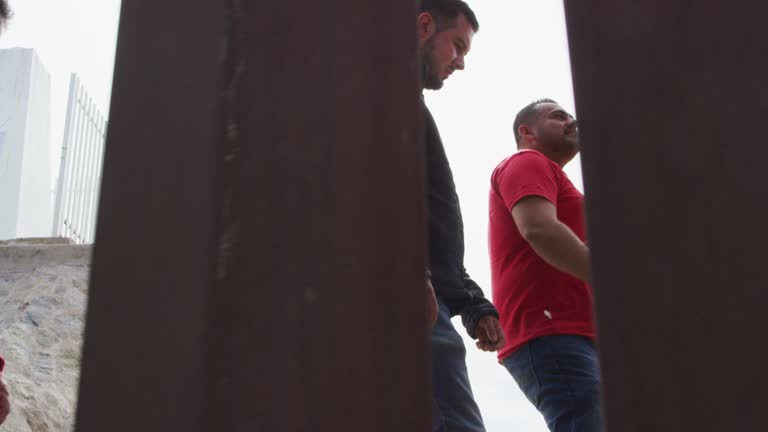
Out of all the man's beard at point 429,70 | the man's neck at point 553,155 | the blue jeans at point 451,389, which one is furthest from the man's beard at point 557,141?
the blue jeans at point 451,389

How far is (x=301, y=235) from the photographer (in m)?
0.68

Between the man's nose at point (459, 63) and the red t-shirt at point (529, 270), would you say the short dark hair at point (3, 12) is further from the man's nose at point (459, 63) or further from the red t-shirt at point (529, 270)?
the red t-shirt at point (529, 270)

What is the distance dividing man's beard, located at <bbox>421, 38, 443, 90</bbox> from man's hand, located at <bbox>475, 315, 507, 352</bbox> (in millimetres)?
656

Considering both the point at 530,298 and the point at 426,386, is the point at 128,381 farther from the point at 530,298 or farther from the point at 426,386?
the point at 530,298

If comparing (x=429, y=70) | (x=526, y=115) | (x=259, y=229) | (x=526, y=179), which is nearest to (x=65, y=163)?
(x=526, y=115)

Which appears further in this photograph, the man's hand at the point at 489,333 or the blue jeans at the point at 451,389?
the man's hand at the point at 489,333

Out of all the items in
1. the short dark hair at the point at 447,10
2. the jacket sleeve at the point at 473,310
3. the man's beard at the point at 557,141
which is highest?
the short dark hair at the point at 447,10

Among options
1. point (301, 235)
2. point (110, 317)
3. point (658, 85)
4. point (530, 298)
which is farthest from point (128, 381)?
point (530, 298)

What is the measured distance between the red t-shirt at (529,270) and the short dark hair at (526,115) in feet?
1.15

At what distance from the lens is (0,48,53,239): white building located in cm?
876

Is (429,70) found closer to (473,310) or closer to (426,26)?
(426,26)

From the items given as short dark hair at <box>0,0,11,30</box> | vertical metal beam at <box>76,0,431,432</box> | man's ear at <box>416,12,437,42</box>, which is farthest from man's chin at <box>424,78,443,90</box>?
vertical metal beam at <box>76,0,431,432</box>

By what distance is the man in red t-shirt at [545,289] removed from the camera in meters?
2.12

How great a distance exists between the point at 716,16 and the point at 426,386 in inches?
15.2
